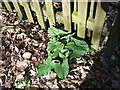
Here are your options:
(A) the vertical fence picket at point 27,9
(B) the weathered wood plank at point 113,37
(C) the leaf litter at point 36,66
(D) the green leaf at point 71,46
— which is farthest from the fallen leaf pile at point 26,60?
(B) the weathered wood plank at point 113,37

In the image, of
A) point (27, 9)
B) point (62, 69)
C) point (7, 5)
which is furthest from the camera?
point (7, 5)

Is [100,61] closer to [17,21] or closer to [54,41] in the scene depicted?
[54,41]

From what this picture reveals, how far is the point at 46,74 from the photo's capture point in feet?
9.34

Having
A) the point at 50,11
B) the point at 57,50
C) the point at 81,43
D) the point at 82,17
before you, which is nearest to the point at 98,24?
the point at 82,17

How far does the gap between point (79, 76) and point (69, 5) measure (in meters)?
0.92

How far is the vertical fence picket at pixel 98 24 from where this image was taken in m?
2.49

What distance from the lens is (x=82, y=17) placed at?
2.77 metres

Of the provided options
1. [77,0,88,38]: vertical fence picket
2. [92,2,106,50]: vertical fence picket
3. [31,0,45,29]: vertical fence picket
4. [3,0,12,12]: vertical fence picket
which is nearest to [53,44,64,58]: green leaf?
[77,0,88,38]: vertical fence picket

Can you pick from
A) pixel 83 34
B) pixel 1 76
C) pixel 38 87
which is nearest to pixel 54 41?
pixel 83 34

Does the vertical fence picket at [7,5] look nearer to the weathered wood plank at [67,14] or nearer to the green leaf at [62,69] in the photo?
the weathered wood plank at [67,14]

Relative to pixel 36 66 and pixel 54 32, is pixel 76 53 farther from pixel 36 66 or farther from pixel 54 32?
pixel 36 66

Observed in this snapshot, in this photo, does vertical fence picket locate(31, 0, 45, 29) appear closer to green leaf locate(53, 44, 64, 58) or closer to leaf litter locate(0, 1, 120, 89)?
leaf litter locate(0, 1, 120, 89)

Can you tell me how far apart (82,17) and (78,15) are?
2.2 inches

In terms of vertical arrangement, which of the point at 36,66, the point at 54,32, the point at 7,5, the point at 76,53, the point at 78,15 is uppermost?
the point at 78,15
